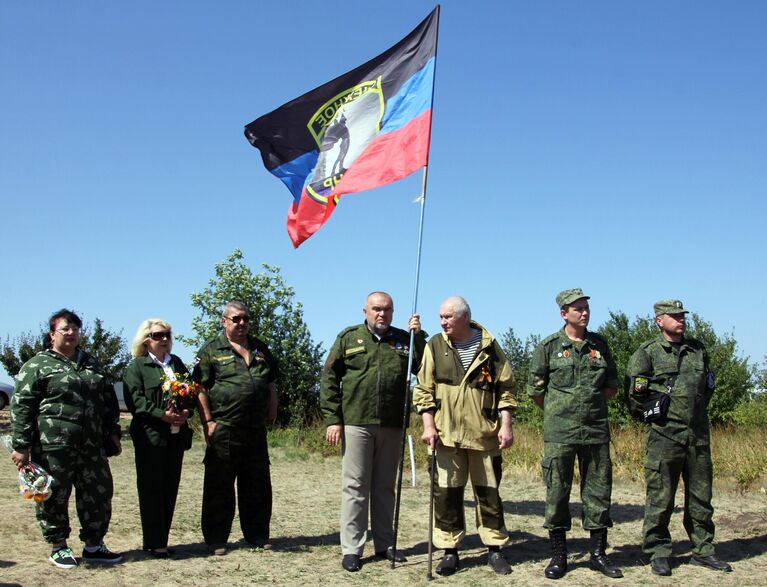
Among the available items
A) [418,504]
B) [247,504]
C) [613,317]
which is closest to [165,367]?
[247,504]

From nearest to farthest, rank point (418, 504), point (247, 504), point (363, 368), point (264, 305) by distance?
1. point (363, 368)
2. point (247, 504)
3. point (418, 504)
4. point (264, 305)

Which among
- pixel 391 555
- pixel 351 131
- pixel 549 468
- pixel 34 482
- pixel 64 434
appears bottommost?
pixel 391 555

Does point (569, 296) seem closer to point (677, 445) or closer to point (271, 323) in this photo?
point (677, 445)

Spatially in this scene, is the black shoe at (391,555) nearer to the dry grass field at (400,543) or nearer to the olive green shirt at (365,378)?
the dry grass field at (400,543)

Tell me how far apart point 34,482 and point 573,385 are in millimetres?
4136

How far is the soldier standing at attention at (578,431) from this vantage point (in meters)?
5.71

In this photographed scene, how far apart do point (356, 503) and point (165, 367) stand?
1.96 metres

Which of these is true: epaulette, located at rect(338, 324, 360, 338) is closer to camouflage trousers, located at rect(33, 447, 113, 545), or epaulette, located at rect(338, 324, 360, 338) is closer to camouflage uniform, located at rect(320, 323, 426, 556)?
camouflage uniform, located at rect(320, 323, 426, 556)

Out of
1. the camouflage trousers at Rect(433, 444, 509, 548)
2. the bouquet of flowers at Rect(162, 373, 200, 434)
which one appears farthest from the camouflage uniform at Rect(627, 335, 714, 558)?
the bouquet of flowers at Rect(162, 373, 200, 434)

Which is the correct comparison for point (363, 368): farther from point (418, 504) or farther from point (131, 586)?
point (418, 504)

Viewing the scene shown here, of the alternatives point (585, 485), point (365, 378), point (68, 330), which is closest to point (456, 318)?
point (365, 378)

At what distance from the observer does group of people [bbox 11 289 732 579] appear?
573 cm

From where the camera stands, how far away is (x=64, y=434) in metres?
5.73

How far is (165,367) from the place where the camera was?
631 cm
